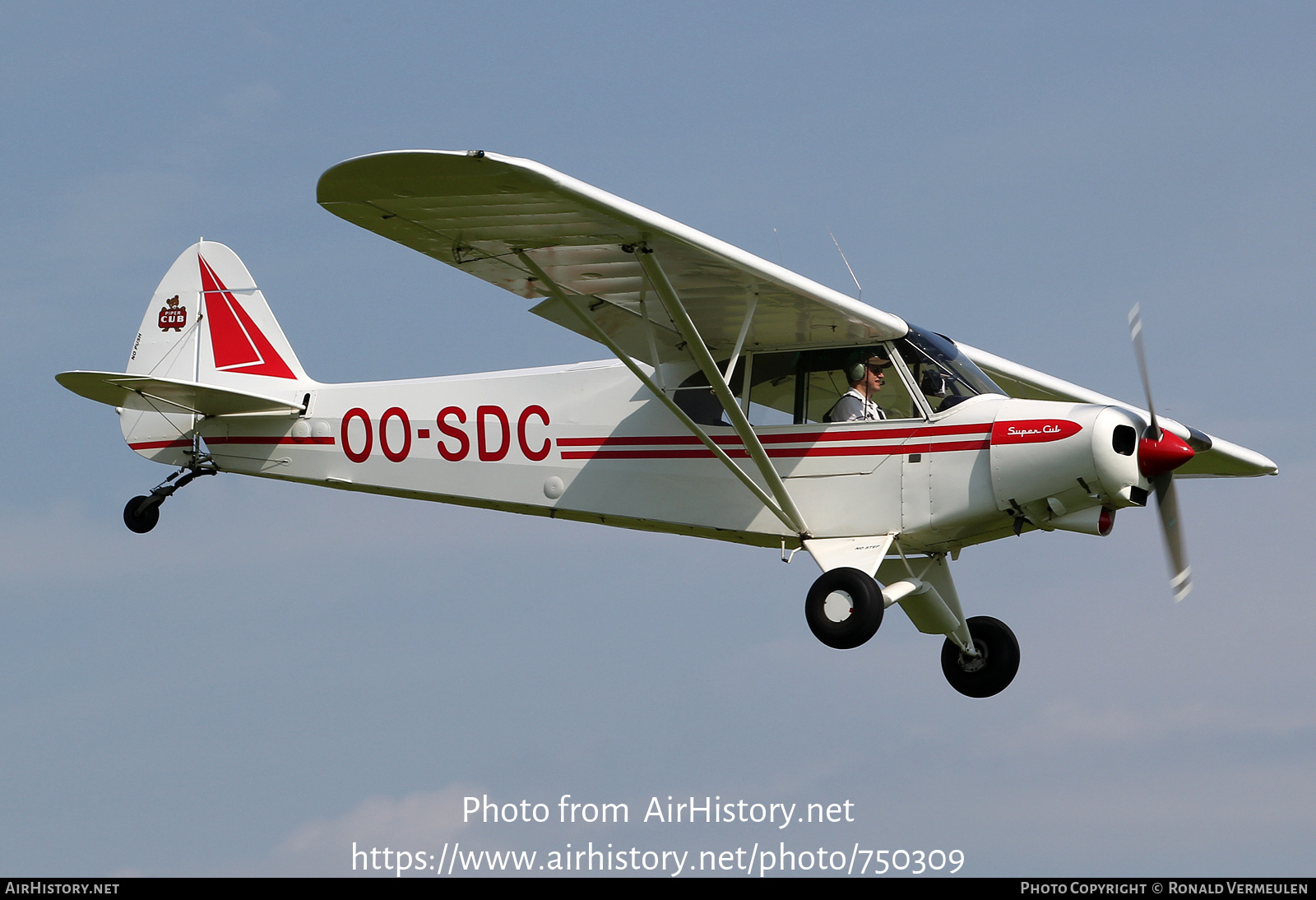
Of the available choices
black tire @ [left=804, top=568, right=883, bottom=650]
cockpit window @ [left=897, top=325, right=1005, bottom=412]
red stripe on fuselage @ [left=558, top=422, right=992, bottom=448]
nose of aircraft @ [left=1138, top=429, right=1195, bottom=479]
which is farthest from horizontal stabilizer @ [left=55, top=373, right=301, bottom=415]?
nose of aircraft @ [left=1138, top=429, right=1195, bottom=479]

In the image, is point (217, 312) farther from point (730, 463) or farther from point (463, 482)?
point (730, 463)

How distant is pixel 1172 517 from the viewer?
1081cm

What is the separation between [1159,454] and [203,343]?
836 centimetres

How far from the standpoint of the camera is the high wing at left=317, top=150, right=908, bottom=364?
9195 mm

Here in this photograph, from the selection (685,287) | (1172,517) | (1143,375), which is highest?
(685,287)

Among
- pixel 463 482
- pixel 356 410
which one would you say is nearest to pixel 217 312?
pixel 356 410

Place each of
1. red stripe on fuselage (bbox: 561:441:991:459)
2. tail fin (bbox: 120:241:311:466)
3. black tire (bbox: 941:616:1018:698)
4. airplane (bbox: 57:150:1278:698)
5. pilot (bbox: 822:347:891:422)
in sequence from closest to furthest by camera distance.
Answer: airplane (bbox: 57:150:1278:698) → red stripe on fuselage (bbox: 561:441:991:459) → pilot (bbox: 822:347:891:422) → black tire (bbox: 941:616:1018:698) → tail fin (bbox: 120:241:311:466)

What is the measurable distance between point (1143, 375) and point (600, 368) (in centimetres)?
402

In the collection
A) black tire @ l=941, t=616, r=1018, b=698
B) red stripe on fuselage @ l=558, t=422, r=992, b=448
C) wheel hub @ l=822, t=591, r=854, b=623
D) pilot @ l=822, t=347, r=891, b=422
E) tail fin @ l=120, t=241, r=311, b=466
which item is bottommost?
black tire @ l=941, t=616, r=1018, b=698

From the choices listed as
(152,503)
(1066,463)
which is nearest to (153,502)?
(152,503)

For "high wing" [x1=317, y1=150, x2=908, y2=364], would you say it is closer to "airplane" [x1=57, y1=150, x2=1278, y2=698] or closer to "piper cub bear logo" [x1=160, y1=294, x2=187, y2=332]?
"airplane" [x1=57, y1=150, x2=1278, y2=698]

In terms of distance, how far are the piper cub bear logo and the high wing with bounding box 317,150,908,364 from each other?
459 cm

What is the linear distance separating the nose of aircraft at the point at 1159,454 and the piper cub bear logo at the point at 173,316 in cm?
850

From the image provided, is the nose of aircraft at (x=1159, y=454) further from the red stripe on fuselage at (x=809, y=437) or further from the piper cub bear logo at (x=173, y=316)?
the piper cub bear logo at (x=173, y=316)
